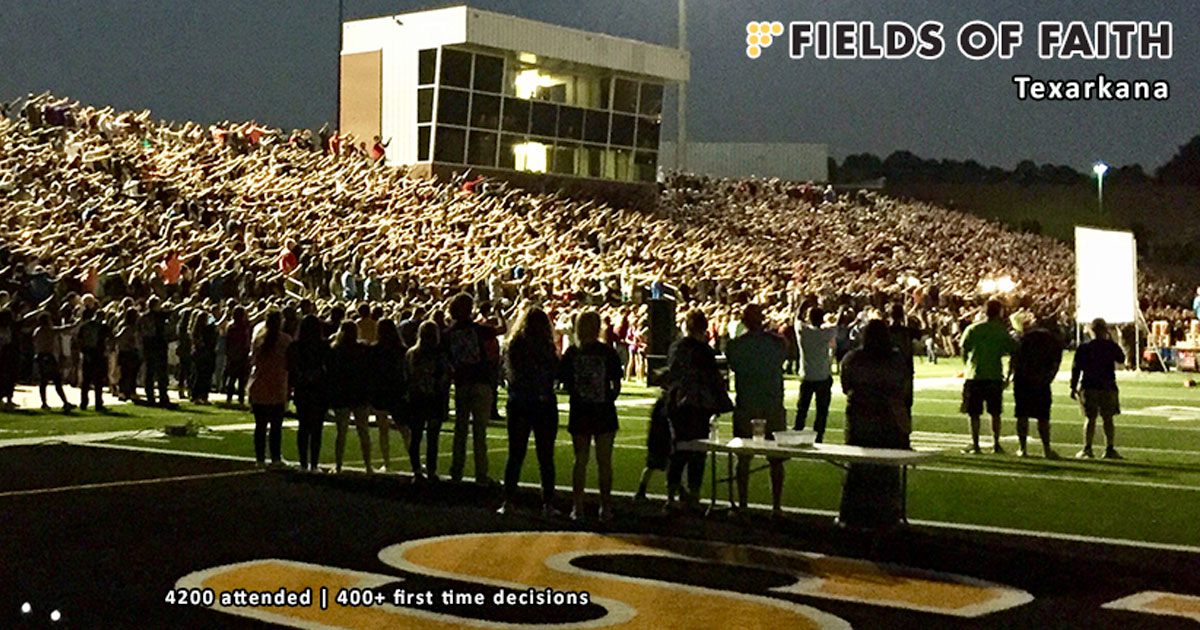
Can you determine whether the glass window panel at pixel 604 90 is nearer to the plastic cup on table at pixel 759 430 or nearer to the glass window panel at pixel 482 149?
the glass window panel at pixel 482 149

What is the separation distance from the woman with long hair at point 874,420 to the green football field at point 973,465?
88 centimetres

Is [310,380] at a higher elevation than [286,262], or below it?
below

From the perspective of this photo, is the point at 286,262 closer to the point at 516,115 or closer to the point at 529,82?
the point at 516,115

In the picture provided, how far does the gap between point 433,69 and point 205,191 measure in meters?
19.2

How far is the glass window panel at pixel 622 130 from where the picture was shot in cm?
5522

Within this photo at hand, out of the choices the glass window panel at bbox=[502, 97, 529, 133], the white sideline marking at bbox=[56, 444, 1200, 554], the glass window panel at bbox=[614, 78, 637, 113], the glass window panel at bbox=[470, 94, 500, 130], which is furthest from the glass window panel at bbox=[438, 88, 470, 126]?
the white sideline marking at bbox=[56, 444, 1200, 554]

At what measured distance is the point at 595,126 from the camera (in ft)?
179

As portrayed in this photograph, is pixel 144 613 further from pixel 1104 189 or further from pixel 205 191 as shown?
pixel 1104 189

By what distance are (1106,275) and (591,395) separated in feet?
66.1

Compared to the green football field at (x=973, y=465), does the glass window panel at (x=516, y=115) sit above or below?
above

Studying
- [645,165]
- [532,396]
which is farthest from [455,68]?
[532,396]

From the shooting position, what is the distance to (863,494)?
11.6m

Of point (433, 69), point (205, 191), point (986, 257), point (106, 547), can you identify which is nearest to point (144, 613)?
point (106, 547)

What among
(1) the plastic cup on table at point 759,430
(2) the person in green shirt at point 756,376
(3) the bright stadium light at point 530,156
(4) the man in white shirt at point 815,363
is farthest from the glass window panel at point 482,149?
(1) the plastic cup on table at point 759,430
